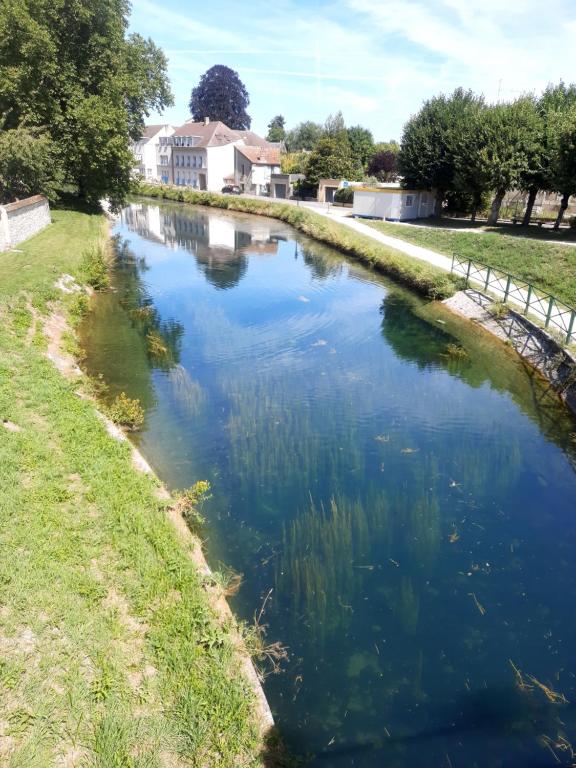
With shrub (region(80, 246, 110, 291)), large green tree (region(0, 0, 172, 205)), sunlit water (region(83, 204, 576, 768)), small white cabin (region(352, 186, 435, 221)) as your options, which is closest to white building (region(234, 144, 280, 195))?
small white cabin (region(352, 186, 435, 221))

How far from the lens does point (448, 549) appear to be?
9602mm

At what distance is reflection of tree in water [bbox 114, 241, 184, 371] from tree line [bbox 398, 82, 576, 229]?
2560 cm

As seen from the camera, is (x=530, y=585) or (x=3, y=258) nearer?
(x=530, y=585)

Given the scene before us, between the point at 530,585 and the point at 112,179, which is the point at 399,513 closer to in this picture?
the point at 530,585

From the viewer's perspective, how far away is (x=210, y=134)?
261ft

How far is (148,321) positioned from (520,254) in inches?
835

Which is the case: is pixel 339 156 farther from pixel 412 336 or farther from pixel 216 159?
pixel 412 336

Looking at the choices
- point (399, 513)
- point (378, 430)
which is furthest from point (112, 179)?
point (399, 513)

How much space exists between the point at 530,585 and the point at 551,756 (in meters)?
2.98

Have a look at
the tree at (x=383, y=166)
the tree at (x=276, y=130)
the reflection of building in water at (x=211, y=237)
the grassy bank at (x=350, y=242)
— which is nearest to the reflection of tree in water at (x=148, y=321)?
the reflection of building in water at (x=211, y=237)

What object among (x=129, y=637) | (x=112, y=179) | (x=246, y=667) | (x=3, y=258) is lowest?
(x=246, y=667)

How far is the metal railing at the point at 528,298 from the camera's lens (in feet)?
62.7

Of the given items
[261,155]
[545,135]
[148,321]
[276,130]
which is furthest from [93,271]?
[276,130]

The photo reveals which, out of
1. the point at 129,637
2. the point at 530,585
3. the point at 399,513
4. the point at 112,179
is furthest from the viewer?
the point at 112,179
